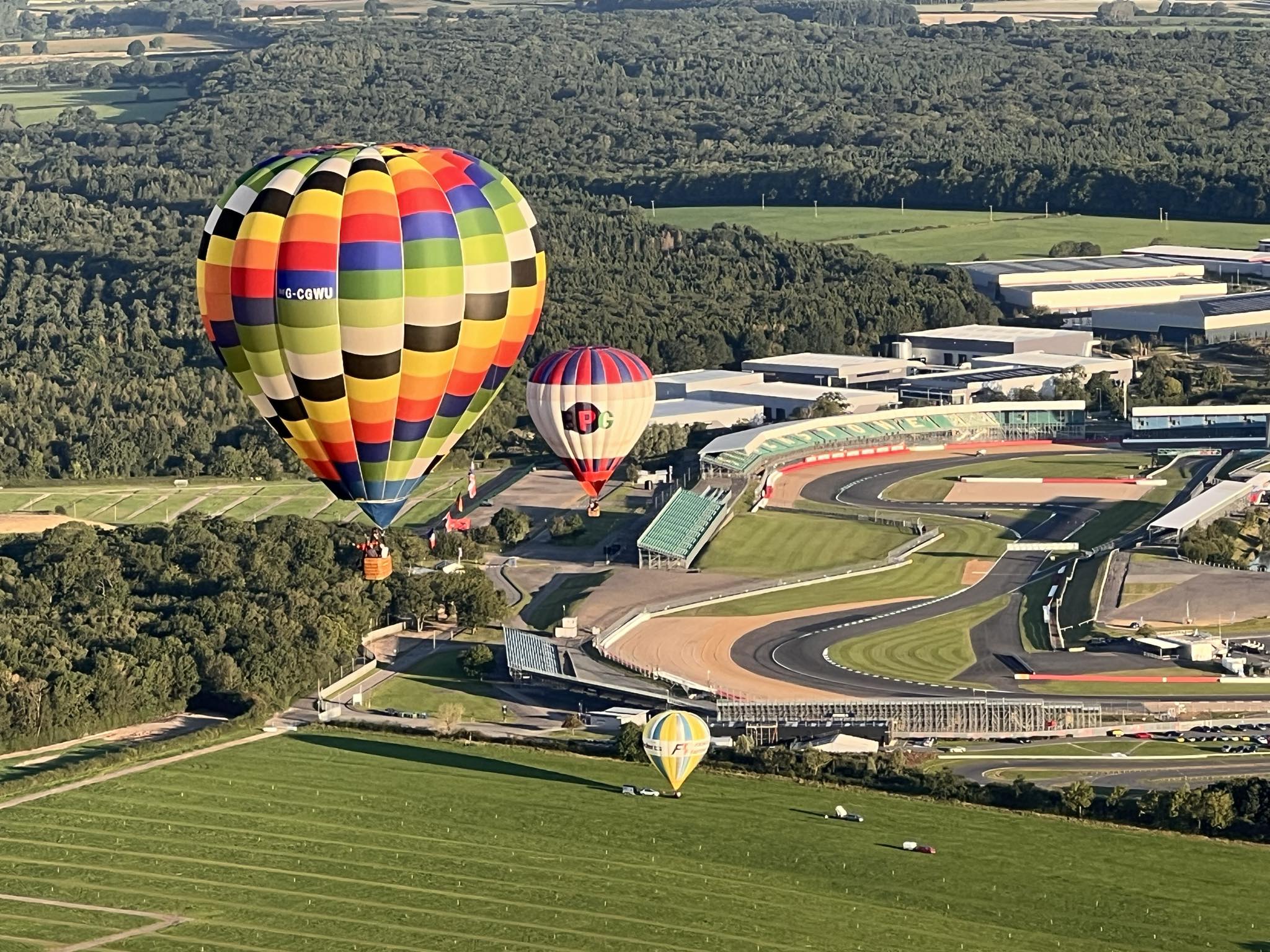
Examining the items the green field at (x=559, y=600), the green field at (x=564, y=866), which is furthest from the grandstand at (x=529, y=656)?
the green field at (x=564, y=866)

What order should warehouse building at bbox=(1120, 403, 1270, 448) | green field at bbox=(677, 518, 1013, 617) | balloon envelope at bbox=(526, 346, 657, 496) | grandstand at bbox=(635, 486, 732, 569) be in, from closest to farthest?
balloon envelope at bbox=(526, 346, 657, 496)
green field at bbox=(677, 518, 1013, 617)
grandstand at bbox=(635, 486, 732, 569)
warehouse building at bbox=(1120, 403, 1270, 448)

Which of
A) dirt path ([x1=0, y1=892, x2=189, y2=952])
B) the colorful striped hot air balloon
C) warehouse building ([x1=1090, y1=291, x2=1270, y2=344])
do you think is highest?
the colorful striped hot air balloon

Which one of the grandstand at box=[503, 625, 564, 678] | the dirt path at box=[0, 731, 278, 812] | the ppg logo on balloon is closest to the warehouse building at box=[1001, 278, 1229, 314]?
the ppg logo on balloon

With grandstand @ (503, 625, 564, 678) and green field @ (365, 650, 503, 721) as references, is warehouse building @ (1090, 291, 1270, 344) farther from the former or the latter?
green field @ (365, 650, 503, 721)

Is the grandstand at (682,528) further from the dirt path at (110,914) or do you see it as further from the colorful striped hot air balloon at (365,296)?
the dirt path at (110,914)

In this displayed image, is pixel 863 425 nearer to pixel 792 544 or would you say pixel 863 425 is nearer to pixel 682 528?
pixel 792 544

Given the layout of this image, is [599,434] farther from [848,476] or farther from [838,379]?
[838,379]

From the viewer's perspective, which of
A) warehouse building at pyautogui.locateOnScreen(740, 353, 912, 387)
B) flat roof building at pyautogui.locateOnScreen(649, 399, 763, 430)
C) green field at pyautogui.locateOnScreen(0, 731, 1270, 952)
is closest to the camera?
green field at pyautogui.locateOnScreen(0, 731, 1270, 952)

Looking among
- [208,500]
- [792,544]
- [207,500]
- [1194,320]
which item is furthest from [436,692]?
[1194,320]
